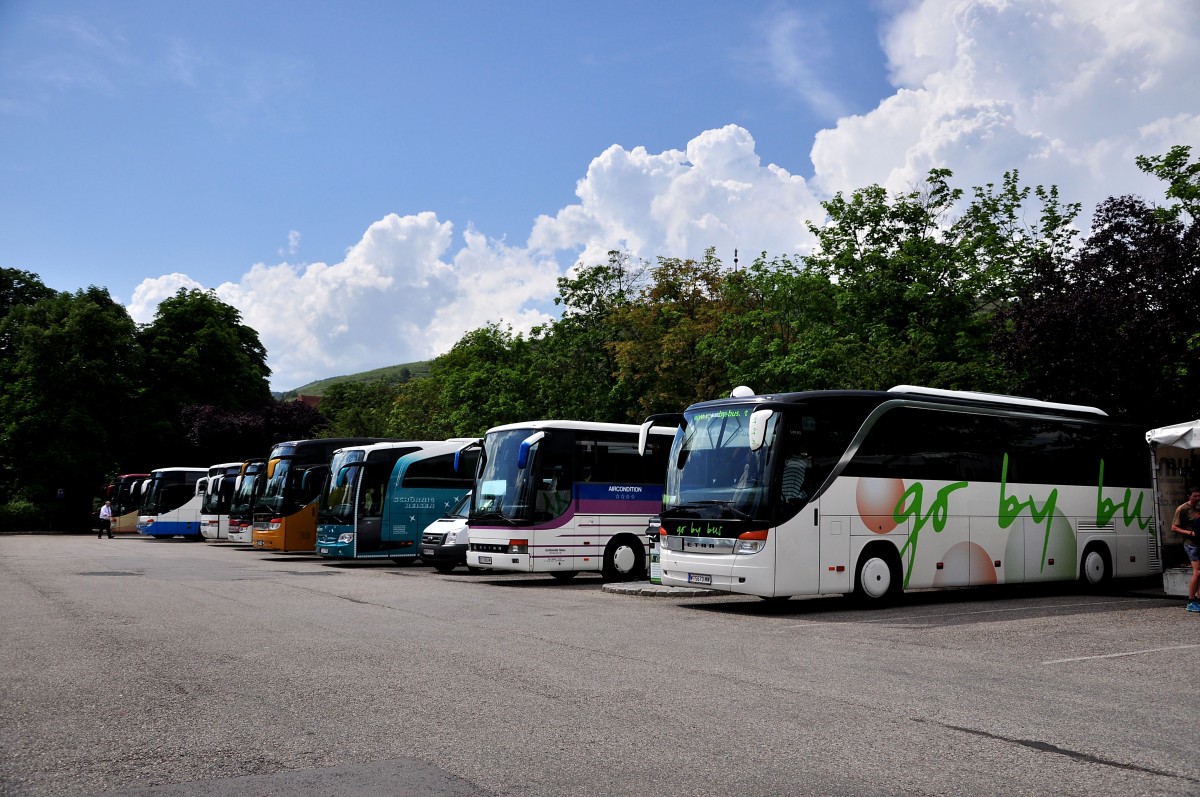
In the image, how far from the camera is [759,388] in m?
32.3

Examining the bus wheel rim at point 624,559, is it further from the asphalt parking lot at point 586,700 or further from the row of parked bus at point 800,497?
the asphalt parking lot at point 586,700

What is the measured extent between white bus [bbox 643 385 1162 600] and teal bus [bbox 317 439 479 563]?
12.1 metres

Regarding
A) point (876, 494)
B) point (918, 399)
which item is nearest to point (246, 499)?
point (876, 494)

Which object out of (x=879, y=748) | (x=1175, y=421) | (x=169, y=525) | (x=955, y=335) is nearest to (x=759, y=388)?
(x=955, y=335)

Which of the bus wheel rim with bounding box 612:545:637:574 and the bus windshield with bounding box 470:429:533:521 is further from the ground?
the bus windshield with bounding box 470:429:533:521

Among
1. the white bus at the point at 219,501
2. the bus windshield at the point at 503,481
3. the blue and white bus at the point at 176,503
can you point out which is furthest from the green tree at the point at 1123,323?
the blue and white bus at the point at 176,503

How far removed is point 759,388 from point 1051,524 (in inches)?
548

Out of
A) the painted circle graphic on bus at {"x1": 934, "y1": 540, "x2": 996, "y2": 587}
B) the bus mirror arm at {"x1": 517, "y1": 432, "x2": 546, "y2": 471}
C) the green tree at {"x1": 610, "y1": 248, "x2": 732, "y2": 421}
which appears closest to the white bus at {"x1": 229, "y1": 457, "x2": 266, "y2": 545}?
the green tree at {"x1": 610, "y1": 248, "x2": 732, "y2": 421}

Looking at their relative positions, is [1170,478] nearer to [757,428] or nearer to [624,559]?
[757,428]

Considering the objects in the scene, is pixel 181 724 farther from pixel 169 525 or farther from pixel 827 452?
pixel 169 525

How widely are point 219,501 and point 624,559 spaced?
27.4m

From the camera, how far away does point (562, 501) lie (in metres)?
21.1

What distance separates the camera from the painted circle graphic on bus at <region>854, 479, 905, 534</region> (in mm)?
15961

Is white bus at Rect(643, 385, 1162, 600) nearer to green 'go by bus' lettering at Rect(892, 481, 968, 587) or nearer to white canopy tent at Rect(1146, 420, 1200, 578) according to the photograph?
green 'go by bus' lettering at Rect(892, 481, 968, 587)
